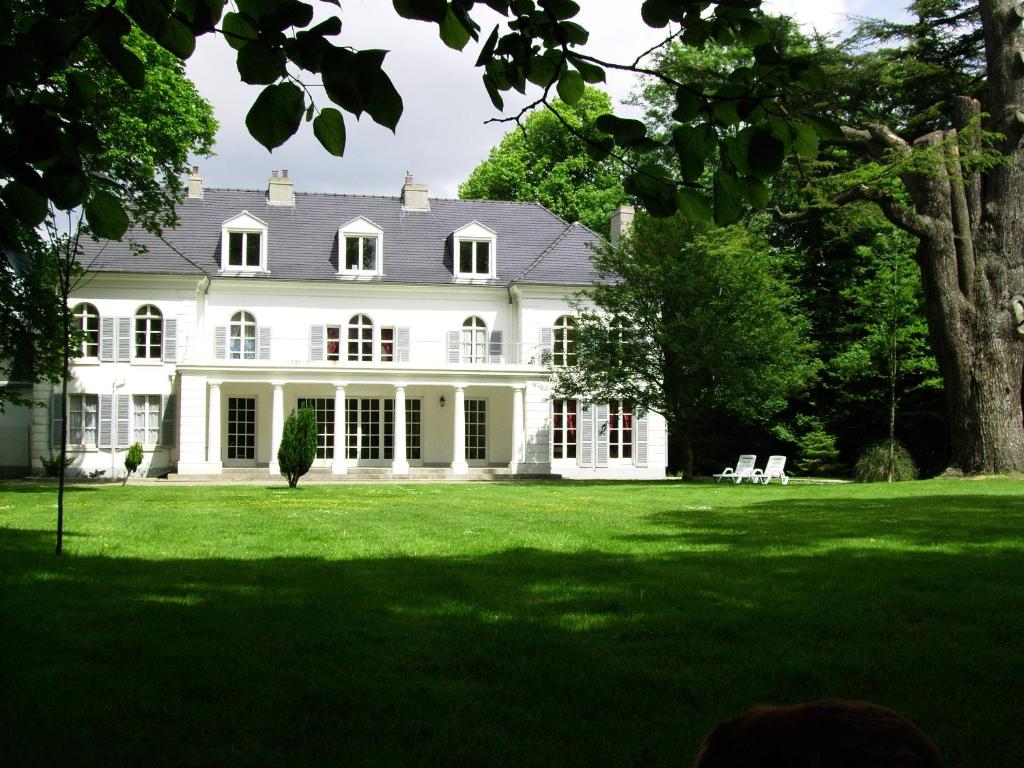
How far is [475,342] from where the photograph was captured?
34.0 metres

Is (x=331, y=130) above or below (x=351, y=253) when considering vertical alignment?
below

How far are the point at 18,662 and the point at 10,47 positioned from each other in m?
3.15

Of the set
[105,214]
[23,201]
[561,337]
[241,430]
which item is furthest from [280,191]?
[105,214]

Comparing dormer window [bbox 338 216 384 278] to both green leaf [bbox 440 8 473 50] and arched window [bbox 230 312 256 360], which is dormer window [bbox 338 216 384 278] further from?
green leaf [bbox 440 8 473 50]

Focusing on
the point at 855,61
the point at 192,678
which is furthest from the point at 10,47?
the point at 855,61

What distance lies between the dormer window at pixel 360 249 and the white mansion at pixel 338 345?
2.6 inches

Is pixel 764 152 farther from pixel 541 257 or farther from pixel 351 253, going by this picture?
pixel 351 253

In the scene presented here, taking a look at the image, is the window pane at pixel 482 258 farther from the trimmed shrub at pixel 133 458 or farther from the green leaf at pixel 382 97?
the green leaf at pixel 382 97

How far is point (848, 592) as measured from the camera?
6.61 m

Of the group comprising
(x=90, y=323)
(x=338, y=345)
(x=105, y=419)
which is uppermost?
(x=90, y=323)

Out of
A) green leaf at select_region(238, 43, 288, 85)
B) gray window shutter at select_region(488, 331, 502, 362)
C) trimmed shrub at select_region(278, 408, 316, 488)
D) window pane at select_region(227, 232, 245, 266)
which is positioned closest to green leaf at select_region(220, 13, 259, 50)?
green leaf at select_region(238, 43, 288, 85)

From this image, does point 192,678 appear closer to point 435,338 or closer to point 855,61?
point 855,61

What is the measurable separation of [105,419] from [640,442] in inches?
672

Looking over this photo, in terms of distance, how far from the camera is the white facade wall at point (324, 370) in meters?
31.0
